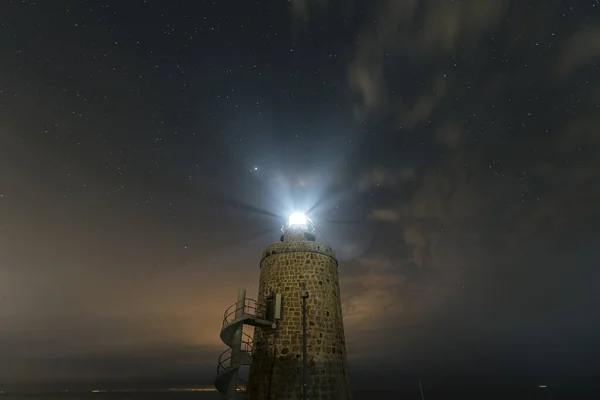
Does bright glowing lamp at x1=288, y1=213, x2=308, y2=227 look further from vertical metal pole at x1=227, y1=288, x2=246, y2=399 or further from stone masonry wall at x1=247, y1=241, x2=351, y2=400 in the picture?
vertical metal pole at x1=227, y1=288, x2=246, y2=399

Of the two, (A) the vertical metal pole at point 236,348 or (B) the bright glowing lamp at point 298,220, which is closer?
(A) the vertical metal pole at point 236,348

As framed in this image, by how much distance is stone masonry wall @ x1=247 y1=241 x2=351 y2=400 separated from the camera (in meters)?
16.8

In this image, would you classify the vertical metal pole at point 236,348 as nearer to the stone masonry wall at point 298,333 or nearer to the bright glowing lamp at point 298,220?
the stone masonry wall at point 298,333

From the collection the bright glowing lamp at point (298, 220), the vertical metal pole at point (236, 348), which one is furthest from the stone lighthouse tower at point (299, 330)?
the vertical metal pole at point (236, 348)

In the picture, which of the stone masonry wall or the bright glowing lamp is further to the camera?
the bright glowing lamp

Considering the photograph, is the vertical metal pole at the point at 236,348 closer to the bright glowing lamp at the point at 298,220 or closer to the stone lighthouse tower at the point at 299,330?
the stone lighthouse tower at the point at 299,330

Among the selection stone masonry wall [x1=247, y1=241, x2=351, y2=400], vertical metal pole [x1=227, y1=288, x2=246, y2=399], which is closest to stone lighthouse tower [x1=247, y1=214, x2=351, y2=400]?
stone masonry wall [x1=247, y1=241, x2=351, y2=400]

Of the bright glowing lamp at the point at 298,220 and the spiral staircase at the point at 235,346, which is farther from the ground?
the bright glowing lamp at the point at 298,220

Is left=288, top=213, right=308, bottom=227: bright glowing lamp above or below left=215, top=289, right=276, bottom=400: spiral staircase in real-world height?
above

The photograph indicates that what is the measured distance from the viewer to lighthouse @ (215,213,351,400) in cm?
1684

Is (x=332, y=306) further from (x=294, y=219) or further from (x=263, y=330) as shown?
(x=294, y=219)

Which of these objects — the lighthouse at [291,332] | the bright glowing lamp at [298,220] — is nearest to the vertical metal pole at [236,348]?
the lighthouse at [291,332]

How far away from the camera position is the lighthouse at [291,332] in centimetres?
1684

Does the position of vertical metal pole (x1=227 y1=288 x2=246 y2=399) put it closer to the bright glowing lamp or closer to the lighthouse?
the lighthouse
